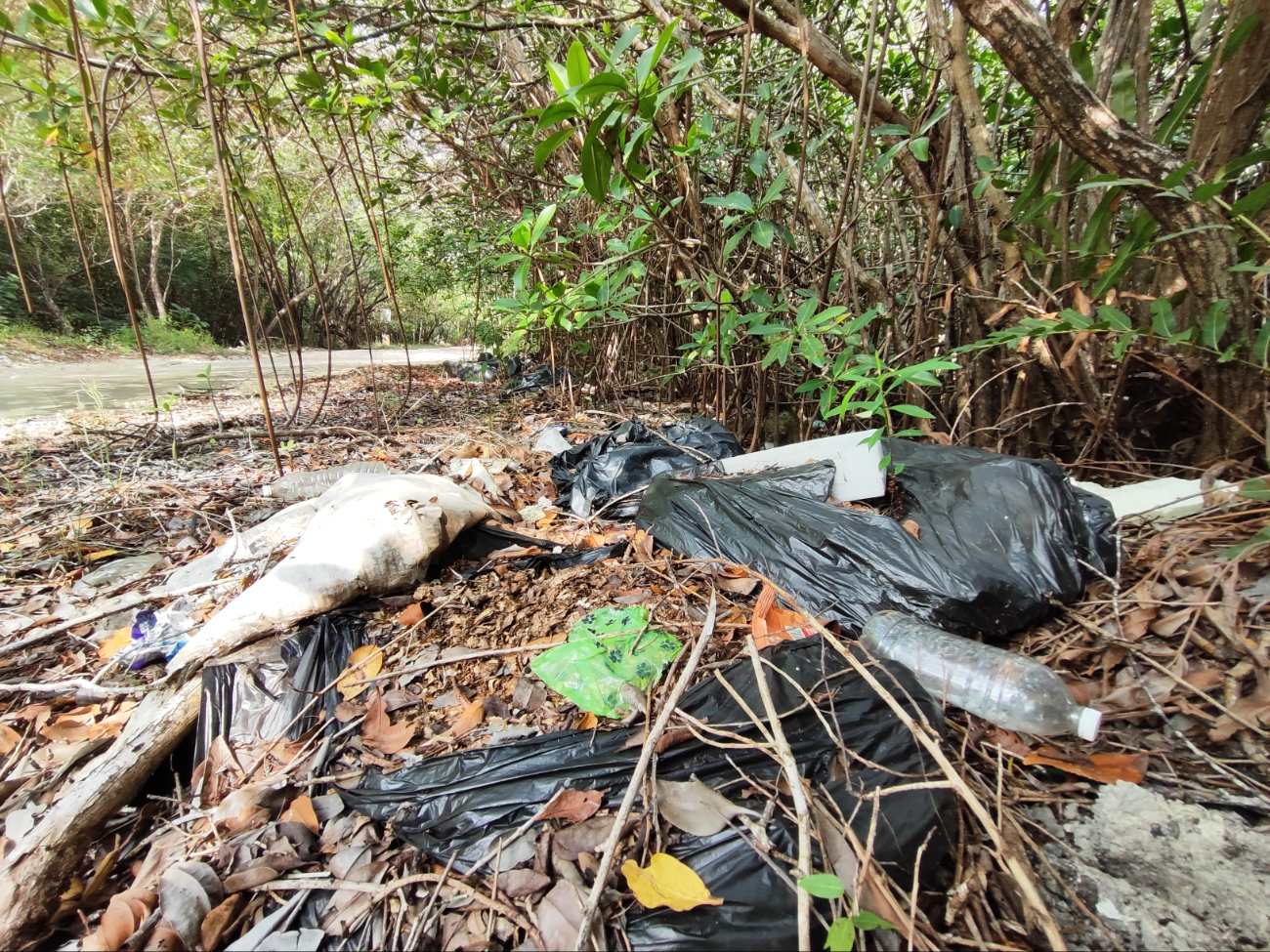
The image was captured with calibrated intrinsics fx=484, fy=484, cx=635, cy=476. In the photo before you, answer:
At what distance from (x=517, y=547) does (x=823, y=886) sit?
4.23 ft

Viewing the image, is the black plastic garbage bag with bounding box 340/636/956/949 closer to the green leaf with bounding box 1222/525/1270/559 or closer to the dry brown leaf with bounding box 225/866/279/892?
the dry brown leaf with bounding box 225/866/279/892

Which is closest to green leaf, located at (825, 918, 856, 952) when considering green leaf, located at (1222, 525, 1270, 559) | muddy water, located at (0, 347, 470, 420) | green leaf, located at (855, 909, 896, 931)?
green leaf, located at (855, 909, 896, 931)

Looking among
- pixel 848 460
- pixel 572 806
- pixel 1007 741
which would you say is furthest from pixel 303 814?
pixel 848 460

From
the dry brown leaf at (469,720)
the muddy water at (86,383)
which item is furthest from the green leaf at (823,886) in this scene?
the muddy water at (86,383)

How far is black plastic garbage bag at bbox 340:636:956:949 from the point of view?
647 millimetres

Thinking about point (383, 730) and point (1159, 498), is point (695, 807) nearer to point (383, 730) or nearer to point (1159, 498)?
point (383, 730)

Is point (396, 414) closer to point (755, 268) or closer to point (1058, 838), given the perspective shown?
point (755, 268)

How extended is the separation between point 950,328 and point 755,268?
98cm

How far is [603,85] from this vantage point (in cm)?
110

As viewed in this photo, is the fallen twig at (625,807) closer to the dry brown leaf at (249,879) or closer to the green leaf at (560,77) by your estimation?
the dry brown leaf at (249,879)

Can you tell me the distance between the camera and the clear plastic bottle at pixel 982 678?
0.94 metres

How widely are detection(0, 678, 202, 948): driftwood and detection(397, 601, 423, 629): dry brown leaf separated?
418 millimetres

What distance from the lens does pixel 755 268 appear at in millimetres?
2518

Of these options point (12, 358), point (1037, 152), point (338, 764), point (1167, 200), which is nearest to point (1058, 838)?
point (338, 764)
